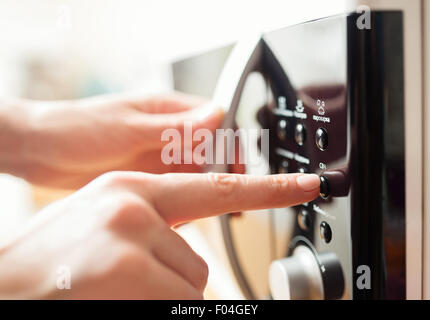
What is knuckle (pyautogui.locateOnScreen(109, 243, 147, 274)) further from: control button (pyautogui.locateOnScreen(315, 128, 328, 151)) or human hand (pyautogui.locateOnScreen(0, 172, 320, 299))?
control button (pyautogui.locateOnScreen(315, 128, 328, 151))

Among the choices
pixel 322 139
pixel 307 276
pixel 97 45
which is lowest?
pixel 307 276

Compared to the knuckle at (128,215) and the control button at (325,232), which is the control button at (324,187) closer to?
the control button at (325,232)

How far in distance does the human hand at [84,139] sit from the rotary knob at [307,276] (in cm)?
22

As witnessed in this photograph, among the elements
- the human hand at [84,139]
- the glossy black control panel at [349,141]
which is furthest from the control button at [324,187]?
the human hand at [84,139]

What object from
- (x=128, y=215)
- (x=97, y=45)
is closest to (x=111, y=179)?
(x=128, y=215)

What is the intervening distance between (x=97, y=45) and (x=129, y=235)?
2.54 feet

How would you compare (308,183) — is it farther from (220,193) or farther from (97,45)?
(97,45)

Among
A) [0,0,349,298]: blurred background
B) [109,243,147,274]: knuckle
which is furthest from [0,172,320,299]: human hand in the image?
[0,0,349,298]: blurred background

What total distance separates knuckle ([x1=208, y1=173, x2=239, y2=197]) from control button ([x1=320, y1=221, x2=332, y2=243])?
0.08 meters

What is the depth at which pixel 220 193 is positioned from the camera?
31 centimetres

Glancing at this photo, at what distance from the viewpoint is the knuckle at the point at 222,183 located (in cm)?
31

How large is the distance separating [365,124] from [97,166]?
0.37 m

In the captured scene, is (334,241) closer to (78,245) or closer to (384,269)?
(384,269)
